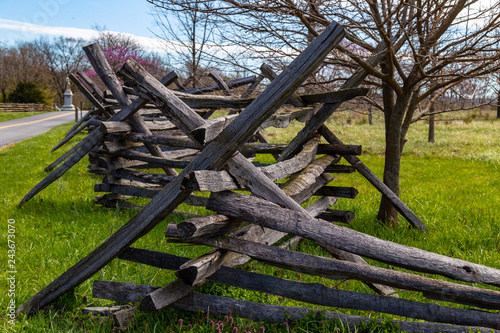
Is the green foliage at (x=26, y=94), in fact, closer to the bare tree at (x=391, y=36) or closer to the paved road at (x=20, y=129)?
the paved road at (x=20, y=129)

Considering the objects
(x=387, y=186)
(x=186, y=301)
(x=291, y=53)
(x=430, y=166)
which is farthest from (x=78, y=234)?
(x=430, y=166)

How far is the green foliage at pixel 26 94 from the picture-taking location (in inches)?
1996

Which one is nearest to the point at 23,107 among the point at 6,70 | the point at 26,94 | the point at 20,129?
the point at 26,94

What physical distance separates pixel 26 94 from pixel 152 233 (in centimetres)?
5488

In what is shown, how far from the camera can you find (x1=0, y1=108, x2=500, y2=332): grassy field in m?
2.99

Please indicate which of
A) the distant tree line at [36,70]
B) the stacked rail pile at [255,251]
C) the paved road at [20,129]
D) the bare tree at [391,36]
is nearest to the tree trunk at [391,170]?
the bare tree at [391,36]

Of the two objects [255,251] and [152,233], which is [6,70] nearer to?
[152,233]

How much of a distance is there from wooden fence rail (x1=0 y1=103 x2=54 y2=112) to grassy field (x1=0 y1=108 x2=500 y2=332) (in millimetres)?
41058

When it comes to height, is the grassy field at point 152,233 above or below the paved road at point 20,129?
below

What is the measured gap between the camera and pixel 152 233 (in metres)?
4.94

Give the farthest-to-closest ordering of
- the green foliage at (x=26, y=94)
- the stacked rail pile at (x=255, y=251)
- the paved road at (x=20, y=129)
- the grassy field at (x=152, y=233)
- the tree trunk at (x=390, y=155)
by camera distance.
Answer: the green foliage at (x=26, y=94) → the paved road at (x=20, y=129) → the tree trunk at (x=390, y=155) → the grassy field at (x=152, y=233) → the stacked rail pile at (x=255, y=251)

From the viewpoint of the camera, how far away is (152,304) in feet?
8.71

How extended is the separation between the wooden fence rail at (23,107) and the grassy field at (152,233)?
4106cm

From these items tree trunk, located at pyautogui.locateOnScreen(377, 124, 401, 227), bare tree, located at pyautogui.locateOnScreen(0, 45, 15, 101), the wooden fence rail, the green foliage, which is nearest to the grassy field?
tree trunk, located at pyautogui.locateOnScreen(377, 124, 401, 227)
